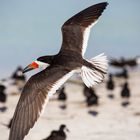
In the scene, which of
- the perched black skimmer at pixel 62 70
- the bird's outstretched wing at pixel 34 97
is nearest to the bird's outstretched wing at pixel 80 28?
the perched black skimmer at pixel 62 70

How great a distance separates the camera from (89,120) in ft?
42.9

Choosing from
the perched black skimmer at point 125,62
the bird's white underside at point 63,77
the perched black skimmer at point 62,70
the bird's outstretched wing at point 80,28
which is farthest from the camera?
the perched black skimmer at point 125,62

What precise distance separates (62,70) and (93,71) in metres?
0.51

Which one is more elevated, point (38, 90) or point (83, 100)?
point (38, 90)

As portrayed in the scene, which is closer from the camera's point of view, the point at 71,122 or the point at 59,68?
the point at 59,68

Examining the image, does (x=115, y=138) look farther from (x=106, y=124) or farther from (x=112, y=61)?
(x=112, y=61)

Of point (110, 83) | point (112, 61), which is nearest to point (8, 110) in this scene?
point (110, 83)

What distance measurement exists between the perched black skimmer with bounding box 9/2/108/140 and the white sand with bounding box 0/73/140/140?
2220mm

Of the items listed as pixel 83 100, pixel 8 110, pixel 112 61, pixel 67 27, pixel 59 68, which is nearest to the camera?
pixel 59 68

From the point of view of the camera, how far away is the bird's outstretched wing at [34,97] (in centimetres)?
736

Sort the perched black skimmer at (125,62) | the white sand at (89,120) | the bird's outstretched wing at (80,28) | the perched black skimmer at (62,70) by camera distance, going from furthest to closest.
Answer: the perched black skimmer at (125,62), the white sand at (89,120), the bird's outstretched wing at (80,28), the perched black skimmer at (62,70)

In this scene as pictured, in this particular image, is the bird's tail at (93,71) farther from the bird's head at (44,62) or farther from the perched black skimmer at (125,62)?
the perched black skimmer at (125,62)

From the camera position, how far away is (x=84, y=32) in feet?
32.2

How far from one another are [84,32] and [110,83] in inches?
317
